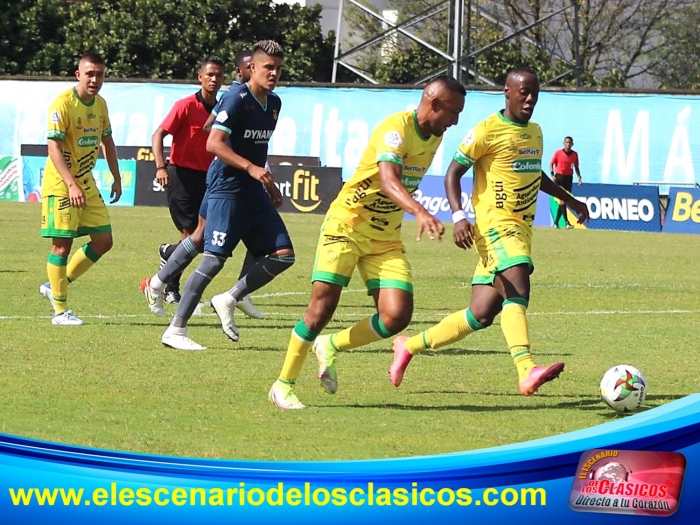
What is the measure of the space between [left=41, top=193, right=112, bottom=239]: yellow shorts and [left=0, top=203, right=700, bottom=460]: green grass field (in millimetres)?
775

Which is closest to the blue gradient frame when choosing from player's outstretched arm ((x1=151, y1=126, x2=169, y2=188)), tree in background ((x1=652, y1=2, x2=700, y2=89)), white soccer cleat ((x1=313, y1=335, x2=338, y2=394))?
white soccer cleat ((x1=313, y1=335, x2=338, y2=394))

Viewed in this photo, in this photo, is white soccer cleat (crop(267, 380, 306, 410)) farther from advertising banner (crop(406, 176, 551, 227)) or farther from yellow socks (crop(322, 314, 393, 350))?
advertising banner (crop(406, 176, 551, 227))

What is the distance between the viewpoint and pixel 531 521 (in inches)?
169

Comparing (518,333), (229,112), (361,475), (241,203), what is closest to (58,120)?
(241,203)

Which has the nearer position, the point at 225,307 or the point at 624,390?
the point at 624,390

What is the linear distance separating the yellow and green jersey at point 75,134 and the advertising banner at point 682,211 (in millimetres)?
19821

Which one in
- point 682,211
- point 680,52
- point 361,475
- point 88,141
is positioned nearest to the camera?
point 361,475

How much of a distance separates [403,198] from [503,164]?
4.25 ft

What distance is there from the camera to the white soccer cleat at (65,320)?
11.3m

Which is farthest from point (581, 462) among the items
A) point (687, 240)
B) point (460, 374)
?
point (687, 240)

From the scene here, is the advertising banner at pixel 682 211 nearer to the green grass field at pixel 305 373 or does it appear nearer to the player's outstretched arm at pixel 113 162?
the green grass field at pixel 305 373

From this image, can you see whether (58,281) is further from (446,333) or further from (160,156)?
(446,333)

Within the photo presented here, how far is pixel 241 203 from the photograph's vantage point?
32.8 feet

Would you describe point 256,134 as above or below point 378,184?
above
